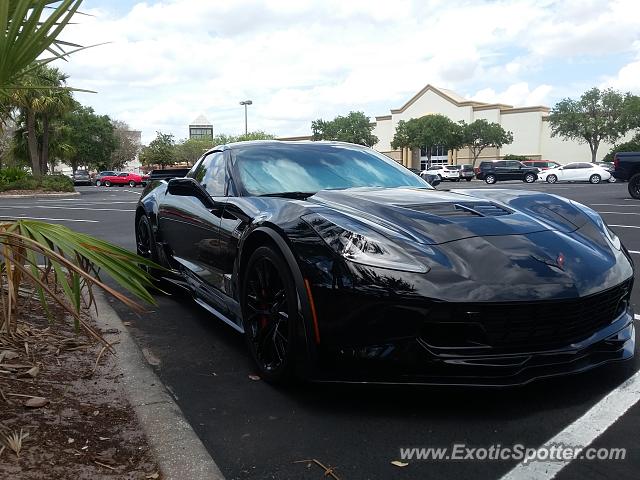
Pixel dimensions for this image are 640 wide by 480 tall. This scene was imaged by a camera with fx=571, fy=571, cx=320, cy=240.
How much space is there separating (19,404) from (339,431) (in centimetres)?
151

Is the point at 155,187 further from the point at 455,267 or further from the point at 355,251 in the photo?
the point at 455,267

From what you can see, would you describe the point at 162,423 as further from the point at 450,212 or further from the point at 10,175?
the point at 10,175

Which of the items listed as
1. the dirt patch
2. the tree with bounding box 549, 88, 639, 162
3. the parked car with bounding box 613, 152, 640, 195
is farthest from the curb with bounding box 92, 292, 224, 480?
the tree with bounding box 549, 88, 639, 162

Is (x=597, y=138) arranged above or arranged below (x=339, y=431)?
above

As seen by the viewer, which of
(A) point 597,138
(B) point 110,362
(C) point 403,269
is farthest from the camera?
(A) point 597,138

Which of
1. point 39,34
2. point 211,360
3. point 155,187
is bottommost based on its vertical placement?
point 211,360

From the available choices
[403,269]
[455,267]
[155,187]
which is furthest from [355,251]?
[155,187]

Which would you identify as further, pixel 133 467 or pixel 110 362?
pixel 110 362

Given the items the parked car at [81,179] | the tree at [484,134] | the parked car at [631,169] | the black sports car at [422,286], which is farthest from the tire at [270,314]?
the tree at [484,134]

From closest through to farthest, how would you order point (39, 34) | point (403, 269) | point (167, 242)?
1. point (39, 34)
2. point (403, 269)
3. point (167, 242)

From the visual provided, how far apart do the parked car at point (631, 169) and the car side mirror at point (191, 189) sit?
1554cm

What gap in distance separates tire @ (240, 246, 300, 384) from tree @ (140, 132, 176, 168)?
73779 millimetres

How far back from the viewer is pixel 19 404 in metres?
2.69

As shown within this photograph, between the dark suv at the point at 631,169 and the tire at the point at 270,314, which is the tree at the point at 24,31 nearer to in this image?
the tire at the point at 270,314
